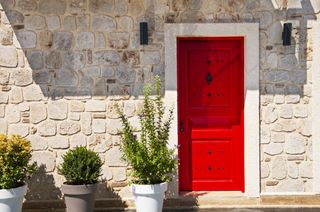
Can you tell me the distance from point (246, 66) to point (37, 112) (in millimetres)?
2872

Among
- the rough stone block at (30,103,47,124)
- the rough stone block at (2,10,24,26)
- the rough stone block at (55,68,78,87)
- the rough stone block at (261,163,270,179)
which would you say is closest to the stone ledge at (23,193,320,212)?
the rough stone block at (261,163,270,179)

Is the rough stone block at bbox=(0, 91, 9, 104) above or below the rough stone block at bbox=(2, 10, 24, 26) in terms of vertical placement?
below

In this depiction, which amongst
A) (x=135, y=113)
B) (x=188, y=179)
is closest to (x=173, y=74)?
(x=135, y=113)

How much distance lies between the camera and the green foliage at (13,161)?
16.4 feet

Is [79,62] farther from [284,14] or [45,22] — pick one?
[284,14]

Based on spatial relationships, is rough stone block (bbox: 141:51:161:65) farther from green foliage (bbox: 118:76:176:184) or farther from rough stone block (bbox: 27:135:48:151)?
rough stone block (bbox: 27:135:48:151)

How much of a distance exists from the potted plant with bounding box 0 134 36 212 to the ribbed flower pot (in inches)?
20.9

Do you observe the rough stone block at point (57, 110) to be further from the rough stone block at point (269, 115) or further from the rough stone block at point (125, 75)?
the rough stone block at point (269, 115)

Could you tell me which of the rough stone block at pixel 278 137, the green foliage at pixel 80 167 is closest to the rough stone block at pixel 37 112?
the green foliage at pixel 80 167

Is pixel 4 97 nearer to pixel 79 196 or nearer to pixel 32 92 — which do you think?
pixel 32 92

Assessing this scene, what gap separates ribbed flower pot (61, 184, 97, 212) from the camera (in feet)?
16.9

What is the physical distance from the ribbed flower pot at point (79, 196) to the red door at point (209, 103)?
138 cm

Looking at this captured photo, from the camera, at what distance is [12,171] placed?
5000 millimetres

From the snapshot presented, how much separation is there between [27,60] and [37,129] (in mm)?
930
